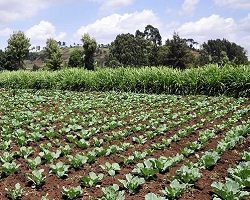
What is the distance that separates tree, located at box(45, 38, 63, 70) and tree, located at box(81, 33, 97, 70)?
279cm

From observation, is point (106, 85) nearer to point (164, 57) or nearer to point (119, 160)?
point (119, 160)

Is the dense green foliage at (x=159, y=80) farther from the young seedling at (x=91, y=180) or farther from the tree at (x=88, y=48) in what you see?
the tree at (x=88, y=48)

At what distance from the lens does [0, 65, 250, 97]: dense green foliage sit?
1192 centimetres

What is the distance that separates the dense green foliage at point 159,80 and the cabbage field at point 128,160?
3.92 metres

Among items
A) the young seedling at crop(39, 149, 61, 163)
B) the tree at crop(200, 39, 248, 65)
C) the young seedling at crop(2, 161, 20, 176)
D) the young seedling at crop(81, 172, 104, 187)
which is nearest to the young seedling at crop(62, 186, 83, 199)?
the young seedling at crop(81, 172, 104, 187)

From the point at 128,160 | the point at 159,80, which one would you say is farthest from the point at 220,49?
the point at 128,160

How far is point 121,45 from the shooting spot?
54.7 m

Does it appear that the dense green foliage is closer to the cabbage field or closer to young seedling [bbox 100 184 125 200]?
the cabbage field

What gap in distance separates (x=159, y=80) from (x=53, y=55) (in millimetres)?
23130

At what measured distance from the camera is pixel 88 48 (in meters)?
35.2

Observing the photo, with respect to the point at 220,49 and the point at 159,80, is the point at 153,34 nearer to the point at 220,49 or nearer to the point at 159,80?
the point at 220,49

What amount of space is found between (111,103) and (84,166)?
5740mm

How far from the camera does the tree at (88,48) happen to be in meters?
35.2

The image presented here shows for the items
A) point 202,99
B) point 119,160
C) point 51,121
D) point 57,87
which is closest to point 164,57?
point 57,87
